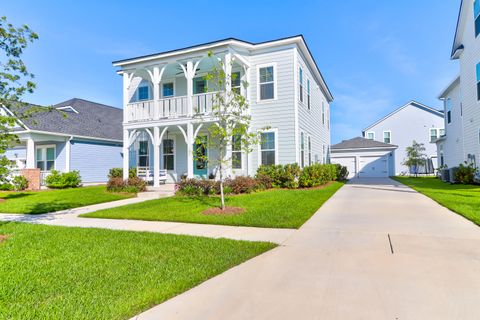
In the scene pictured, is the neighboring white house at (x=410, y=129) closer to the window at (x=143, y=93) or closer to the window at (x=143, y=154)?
the window at (x=143, y=154)

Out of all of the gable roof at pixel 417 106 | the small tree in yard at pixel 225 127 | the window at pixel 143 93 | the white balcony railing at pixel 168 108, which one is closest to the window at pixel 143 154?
the white balcony railing at pixel 168 108

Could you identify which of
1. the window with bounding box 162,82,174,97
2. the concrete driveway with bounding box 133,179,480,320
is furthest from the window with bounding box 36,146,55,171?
the concrete driveway with bounding box 133,179,480,320

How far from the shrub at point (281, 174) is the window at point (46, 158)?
49.2 ft

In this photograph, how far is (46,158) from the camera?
64.7 feet

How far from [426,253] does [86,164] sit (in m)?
20.7

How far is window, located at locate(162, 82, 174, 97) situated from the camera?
53.6 ft

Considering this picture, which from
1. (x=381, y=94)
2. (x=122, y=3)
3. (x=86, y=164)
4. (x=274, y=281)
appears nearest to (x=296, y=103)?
(x=122, y=3)

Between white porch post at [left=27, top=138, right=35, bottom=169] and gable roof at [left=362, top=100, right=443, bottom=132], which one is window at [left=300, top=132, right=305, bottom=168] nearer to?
white porch post at [left=27, top=138, right=35, bottom=169]

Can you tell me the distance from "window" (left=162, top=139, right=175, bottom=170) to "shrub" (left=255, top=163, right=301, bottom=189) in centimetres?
557

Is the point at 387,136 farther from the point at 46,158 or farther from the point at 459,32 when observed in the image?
the point at 46,158

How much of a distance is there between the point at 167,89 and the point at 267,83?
604 cm

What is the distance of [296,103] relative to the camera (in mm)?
13586

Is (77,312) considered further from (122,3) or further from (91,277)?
(122,3)

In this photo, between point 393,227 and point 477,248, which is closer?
point 477,248
